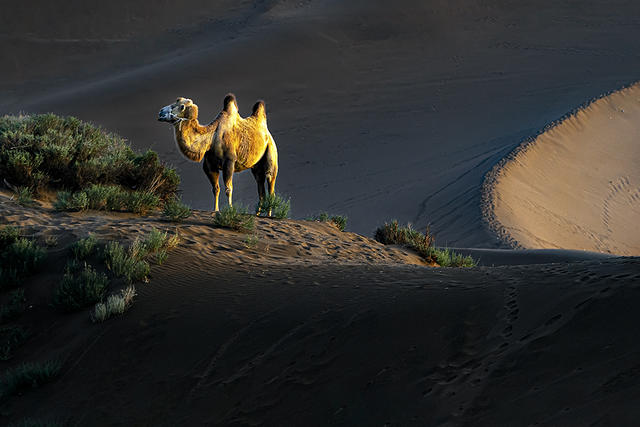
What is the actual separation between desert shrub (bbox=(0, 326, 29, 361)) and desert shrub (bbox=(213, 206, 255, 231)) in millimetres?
3724

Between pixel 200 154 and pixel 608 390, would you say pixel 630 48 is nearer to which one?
pixel 200 154

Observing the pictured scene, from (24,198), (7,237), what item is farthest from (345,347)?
(24,198)

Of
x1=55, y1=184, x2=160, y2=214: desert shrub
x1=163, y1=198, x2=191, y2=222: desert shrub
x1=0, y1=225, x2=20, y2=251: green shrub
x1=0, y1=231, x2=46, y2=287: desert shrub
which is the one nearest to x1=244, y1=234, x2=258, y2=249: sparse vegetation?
x1=163, y1=198, x2=191, y2=222: desert shrub

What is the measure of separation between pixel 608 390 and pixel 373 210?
21.7 metres

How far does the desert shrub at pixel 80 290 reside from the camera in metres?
7.04

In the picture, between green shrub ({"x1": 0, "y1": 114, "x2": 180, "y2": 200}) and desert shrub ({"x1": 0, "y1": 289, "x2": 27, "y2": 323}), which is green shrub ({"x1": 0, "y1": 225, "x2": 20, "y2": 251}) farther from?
green shrub ({"x1": 0, "y1": 114, "x2": 180, "y2": 200})

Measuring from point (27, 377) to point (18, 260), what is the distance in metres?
2.29

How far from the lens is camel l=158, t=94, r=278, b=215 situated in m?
11.0

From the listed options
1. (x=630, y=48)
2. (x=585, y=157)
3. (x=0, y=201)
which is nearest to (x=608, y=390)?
(x=0, y=201)

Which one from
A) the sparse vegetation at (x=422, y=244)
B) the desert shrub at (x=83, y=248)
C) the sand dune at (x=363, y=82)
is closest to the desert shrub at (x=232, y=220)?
the desert shrub at (x=83, y=248)

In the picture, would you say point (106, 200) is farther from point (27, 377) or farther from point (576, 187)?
point (576, 187)

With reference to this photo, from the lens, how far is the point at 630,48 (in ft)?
142

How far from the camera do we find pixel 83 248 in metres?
7.86

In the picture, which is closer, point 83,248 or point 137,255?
point 137,255
